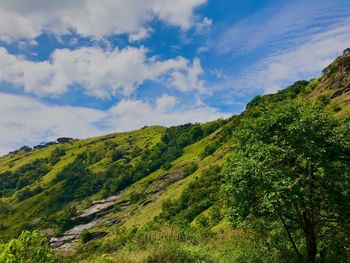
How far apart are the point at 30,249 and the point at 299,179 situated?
44.1 ft

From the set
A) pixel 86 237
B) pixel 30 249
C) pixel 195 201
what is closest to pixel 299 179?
pixel 30 249

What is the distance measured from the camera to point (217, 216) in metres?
81.1

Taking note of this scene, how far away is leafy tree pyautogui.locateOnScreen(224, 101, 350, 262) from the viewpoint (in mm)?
19219

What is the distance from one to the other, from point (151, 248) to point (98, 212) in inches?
6916

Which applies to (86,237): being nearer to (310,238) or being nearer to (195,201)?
(195,201)

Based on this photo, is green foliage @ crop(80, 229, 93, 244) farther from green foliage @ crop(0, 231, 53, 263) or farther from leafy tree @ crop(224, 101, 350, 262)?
green foliage @ crop(0, 231, 53, 263)

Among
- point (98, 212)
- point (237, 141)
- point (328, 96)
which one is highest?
point (328, 96)

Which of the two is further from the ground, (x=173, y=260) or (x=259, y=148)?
(x=259, y=148)

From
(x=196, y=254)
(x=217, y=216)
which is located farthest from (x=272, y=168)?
(x=217, y=216)

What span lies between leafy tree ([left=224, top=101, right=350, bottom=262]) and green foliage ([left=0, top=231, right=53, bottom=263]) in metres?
10.9

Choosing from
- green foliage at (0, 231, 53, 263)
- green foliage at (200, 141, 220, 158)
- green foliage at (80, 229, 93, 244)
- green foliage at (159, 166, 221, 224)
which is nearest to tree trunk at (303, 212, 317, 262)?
green foliage at (0, 231, 53, 263)

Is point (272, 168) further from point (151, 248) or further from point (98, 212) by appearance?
point (98, 212)

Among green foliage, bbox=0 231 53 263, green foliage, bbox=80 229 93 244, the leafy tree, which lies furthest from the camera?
green foliage, bbox=80 229 93 244

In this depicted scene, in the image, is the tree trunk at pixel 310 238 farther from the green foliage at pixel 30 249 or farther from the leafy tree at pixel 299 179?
the green foliage at pixel 30 249
